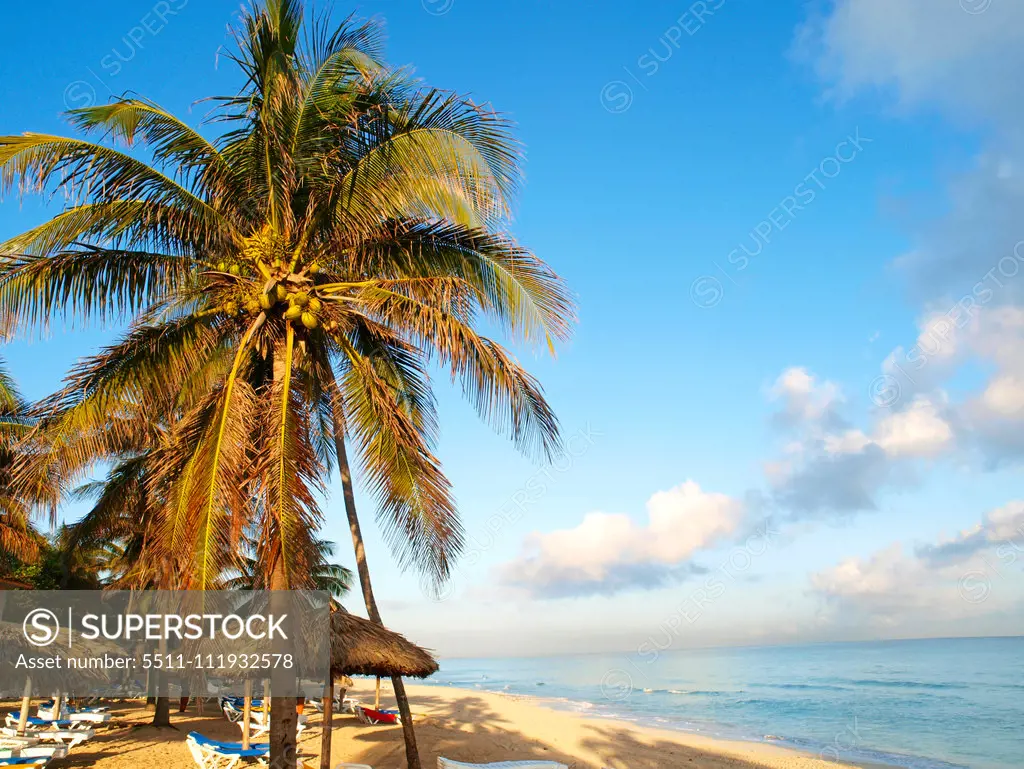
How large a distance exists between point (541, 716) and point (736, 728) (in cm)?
716

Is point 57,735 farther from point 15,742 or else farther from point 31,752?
point 31,752

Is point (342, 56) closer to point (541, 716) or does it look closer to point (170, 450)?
point (170, 450)

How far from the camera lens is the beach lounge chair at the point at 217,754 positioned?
11.3 meters

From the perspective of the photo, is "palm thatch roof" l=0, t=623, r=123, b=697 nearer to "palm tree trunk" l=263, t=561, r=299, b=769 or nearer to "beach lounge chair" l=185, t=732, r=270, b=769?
"beach lounge chair" l=185, t=732, r=270, b=769

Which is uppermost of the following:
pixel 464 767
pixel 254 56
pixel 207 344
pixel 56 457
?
pixel 254 56

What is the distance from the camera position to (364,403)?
8094 millimetres

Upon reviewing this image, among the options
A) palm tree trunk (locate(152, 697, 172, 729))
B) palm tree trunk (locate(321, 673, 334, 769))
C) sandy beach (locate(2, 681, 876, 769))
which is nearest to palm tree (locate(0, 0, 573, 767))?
palm tree trunk (locate(321, 673, 334, 769))

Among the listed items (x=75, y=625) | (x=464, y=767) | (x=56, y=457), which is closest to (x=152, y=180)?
(x=56, y=457)

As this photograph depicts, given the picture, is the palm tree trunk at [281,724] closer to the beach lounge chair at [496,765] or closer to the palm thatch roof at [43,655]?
the beach lounge chair at [496,765]

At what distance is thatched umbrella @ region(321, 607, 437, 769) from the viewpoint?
8453 millimetres

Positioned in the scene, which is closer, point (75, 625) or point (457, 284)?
point (457, 284)

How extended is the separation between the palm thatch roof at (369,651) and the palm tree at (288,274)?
169 centimetres

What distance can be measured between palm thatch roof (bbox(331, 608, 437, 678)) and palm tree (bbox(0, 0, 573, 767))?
5.53ft

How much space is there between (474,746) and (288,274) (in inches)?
445
